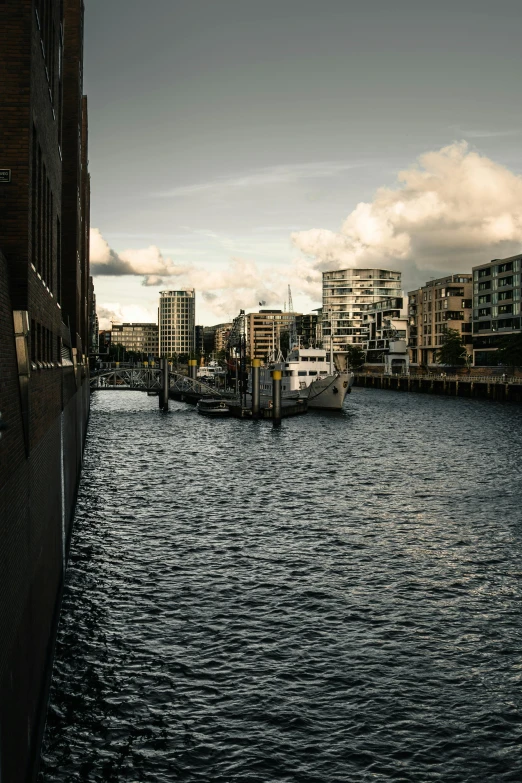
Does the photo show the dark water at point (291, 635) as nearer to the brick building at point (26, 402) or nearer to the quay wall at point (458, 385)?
the brick building at point (26, 402)

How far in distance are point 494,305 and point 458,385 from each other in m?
25.0

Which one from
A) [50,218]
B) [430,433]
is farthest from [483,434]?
[50,218]

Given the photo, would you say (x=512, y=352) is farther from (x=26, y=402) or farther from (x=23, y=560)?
(x=23, y=560)

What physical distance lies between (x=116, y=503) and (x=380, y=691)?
22046 mm

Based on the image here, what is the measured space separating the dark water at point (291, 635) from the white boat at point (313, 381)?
172 feet

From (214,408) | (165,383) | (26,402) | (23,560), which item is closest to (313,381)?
(214,408)

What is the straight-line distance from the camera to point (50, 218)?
2478 centimetres

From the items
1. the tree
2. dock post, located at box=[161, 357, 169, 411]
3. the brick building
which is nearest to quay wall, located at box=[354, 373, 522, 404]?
the tree

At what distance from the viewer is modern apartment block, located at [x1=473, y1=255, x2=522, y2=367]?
483ft

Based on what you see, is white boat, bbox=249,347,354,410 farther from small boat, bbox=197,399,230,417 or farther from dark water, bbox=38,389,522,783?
dark water, bbox=38,389,522,783

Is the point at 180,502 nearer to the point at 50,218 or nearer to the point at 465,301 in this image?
the point at 50,218

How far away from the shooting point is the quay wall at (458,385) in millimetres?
118375

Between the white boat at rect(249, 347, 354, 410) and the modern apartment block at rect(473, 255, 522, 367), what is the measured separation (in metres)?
52.9

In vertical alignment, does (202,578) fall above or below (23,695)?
below
